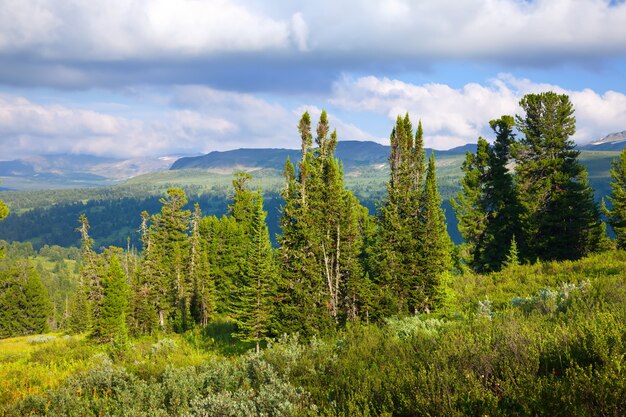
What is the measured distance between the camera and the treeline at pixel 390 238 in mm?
28828

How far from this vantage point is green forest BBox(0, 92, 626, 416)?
5664 millimetres

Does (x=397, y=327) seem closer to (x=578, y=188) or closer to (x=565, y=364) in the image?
(x=565, y=364)

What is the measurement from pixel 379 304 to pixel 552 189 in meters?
20.4

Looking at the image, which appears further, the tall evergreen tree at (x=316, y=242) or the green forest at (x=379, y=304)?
the tall evergreen tree at (x=316, y=242)

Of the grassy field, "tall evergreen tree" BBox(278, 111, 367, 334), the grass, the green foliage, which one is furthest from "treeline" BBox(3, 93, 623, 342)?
the green foliage

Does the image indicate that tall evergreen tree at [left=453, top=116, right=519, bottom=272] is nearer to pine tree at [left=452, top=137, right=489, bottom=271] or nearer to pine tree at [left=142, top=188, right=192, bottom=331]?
pine tree at [left=452, top=137, right=489, bottom=271]

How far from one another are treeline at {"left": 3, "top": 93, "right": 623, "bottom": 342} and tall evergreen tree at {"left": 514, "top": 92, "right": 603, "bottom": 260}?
0.31ft

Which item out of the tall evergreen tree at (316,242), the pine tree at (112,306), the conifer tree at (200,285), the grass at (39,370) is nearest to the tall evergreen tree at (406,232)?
the tall evergreen tree at (316,242)

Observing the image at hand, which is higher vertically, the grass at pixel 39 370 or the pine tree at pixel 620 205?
the pine tree at pixel 620 205

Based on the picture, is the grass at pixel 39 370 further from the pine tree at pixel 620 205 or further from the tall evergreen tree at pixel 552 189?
the pine tree at pixel 620 205

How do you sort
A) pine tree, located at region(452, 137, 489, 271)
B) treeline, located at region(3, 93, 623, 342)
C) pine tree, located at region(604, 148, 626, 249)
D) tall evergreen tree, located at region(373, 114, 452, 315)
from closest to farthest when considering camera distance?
treeline, located at region(3, 93, 623, 342)
tall evergreen tree, located at region(373, 114, 452, 315)
pine tree, located at region(604, 148, 626, 249)
pine tree, located at region(452, 137, 489, 271)

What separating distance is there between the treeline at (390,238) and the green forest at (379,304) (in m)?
0.15

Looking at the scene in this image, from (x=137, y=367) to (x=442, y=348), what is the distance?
32.3 feet

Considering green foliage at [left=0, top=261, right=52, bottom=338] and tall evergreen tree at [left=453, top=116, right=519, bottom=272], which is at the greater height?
tall evergreen tree at [left=453, top=116, right=519, bottom=272]
